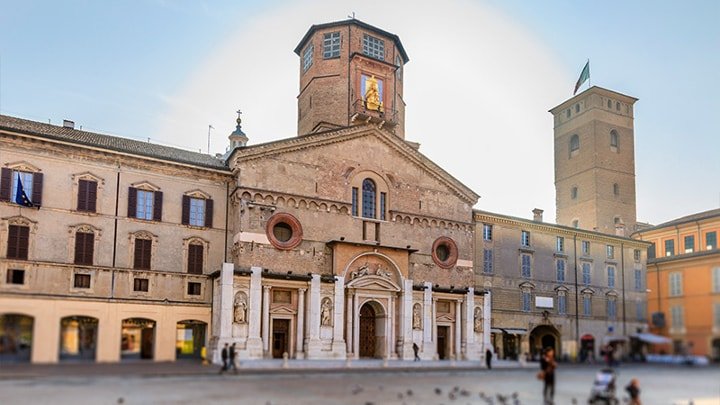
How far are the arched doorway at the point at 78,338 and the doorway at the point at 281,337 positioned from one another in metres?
Answer: 11.5

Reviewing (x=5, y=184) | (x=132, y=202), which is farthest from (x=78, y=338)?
(x=5, y=184)

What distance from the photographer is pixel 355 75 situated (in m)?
58.7

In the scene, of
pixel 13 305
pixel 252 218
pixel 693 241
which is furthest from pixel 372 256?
pixel 693 241

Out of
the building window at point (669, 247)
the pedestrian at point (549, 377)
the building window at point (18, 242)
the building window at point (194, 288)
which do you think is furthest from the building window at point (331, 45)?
the building window at point (669, 247)

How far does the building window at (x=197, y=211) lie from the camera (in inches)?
1882

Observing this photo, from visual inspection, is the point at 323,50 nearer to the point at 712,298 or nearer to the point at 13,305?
the point at 13,305

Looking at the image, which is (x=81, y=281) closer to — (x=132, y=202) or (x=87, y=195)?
(x=87, y=195)

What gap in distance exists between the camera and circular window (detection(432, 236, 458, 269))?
5524 cm

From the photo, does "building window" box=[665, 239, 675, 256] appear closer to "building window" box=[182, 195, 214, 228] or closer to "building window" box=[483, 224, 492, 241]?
"building window" box=[182, 195, 214, 228]

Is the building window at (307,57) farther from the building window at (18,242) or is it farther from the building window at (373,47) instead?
the building window at (18,242)

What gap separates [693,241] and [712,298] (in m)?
2.36

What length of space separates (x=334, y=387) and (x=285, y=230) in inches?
841

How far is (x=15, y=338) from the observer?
39062mm

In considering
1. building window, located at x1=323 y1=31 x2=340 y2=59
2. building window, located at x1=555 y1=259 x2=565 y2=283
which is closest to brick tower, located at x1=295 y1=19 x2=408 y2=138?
building window, located at x1=323 y1=31 x2=340 y2=59
